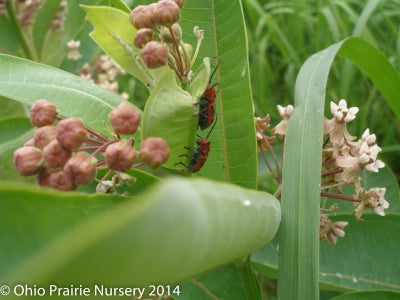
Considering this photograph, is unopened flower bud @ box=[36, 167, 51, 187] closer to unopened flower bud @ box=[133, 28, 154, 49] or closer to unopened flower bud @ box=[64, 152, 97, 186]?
unopened flower bud @ box=[64, 152, 97, 186]

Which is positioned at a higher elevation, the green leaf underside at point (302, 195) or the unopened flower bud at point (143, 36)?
the unopened flower bud at point (143, 36)

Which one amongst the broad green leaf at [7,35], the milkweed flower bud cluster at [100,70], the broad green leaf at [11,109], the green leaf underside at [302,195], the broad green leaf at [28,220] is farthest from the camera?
the broad green leaf at [11,109]

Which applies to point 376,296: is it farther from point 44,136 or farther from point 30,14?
point 30,14

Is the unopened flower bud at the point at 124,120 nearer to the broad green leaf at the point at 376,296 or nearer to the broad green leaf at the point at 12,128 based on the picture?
the broad green leaf at the point at 376,296

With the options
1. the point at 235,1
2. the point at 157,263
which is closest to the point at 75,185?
the point at 157,263

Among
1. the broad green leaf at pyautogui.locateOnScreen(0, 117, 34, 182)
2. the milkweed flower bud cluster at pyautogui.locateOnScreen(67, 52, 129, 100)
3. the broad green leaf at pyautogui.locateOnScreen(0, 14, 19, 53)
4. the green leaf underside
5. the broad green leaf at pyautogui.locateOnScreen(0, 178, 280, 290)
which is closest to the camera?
the broad green leaf at pyautogui.locateOnScreen(0, 178, 280, 290)

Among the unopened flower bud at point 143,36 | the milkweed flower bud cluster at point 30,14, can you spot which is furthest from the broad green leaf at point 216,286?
the milkweed flower bud cluster at point 30,14

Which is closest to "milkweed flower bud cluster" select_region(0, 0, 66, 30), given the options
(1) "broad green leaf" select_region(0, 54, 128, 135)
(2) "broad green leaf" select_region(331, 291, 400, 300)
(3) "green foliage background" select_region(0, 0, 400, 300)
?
(3) "green foliage background" select_region(0, 0, 400, 300)

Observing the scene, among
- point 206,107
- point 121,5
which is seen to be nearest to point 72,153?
point 206,107
